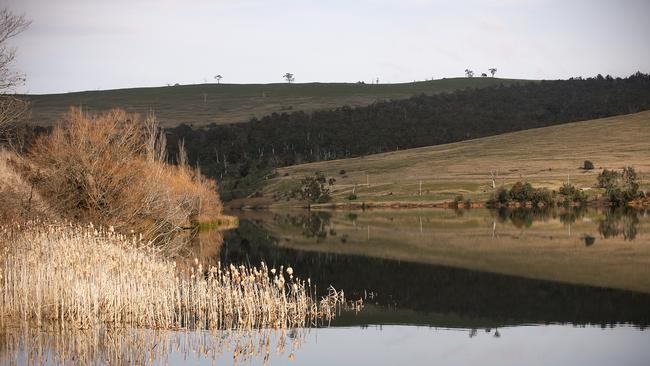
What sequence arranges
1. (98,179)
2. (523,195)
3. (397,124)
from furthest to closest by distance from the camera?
(397,124) < (523,195) < (98,179)

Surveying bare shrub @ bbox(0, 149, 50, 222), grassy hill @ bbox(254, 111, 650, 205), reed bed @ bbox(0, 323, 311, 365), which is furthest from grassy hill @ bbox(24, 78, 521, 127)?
reed bed @ bbox(0, 323, 311, 365)

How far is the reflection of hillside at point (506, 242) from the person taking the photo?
29625 millimetres

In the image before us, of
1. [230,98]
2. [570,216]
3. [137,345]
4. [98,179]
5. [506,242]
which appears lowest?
[570,216]

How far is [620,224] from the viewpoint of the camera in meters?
49.4

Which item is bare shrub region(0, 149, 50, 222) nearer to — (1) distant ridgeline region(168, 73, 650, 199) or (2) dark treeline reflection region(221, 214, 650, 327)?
(2) dark treeline reflection region(221, 214, 650, 327)

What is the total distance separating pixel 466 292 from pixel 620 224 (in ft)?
90.4

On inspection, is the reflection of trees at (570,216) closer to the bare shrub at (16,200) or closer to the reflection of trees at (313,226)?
the reflection of trees at (313,226)

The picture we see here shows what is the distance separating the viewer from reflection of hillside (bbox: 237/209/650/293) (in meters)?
29.6

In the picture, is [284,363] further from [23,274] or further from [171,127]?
[171,127]

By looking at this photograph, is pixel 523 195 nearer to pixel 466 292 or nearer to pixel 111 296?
pixel 466 292

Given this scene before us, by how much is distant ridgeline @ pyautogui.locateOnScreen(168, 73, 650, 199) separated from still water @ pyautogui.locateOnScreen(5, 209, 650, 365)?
7136 centimetres

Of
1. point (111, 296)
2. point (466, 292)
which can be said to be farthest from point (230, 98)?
point (111, 296)

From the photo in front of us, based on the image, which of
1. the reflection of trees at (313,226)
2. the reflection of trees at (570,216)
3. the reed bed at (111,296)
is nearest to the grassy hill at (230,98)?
the reflection of trees at (313,226)

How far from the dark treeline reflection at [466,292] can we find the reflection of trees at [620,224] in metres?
14.4
